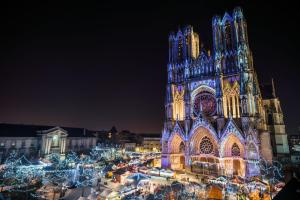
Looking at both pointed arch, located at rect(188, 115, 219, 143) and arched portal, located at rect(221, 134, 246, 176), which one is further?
pointed arch, located at rect(188, 115, 219, 143)

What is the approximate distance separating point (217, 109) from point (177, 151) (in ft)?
40.4

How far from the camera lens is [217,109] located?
1432 inches

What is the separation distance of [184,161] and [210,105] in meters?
13.3

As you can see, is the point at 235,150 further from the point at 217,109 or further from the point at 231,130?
the point at 217,109

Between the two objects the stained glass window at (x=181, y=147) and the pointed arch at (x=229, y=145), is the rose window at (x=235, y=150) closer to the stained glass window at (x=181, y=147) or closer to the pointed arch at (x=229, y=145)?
the pointed arch at (x=229, y=145)

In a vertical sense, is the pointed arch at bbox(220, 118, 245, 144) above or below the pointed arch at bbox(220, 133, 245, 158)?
above

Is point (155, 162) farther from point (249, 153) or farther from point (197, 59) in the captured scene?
point (197, 59)

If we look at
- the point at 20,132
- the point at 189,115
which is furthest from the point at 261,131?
the point at 20,132

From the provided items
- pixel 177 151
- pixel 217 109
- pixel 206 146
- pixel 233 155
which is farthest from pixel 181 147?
pixel 217 109

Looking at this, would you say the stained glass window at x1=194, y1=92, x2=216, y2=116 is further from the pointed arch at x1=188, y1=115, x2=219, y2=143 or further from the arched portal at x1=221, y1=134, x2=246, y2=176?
the arched portal at x1=221, y1=134, x2=246, y2=176

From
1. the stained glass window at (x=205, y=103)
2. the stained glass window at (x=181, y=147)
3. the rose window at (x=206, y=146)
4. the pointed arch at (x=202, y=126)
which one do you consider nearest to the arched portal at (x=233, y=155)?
the pointed arch at (x=202, y=126)

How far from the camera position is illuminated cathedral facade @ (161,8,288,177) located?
3253cm

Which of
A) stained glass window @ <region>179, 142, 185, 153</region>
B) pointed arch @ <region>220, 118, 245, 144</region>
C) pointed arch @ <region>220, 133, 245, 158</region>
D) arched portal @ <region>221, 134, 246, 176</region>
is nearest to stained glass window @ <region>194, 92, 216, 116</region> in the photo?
pointed arch @ <region>220, 118, 245, 144</region>

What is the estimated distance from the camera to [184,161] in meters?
39.3
